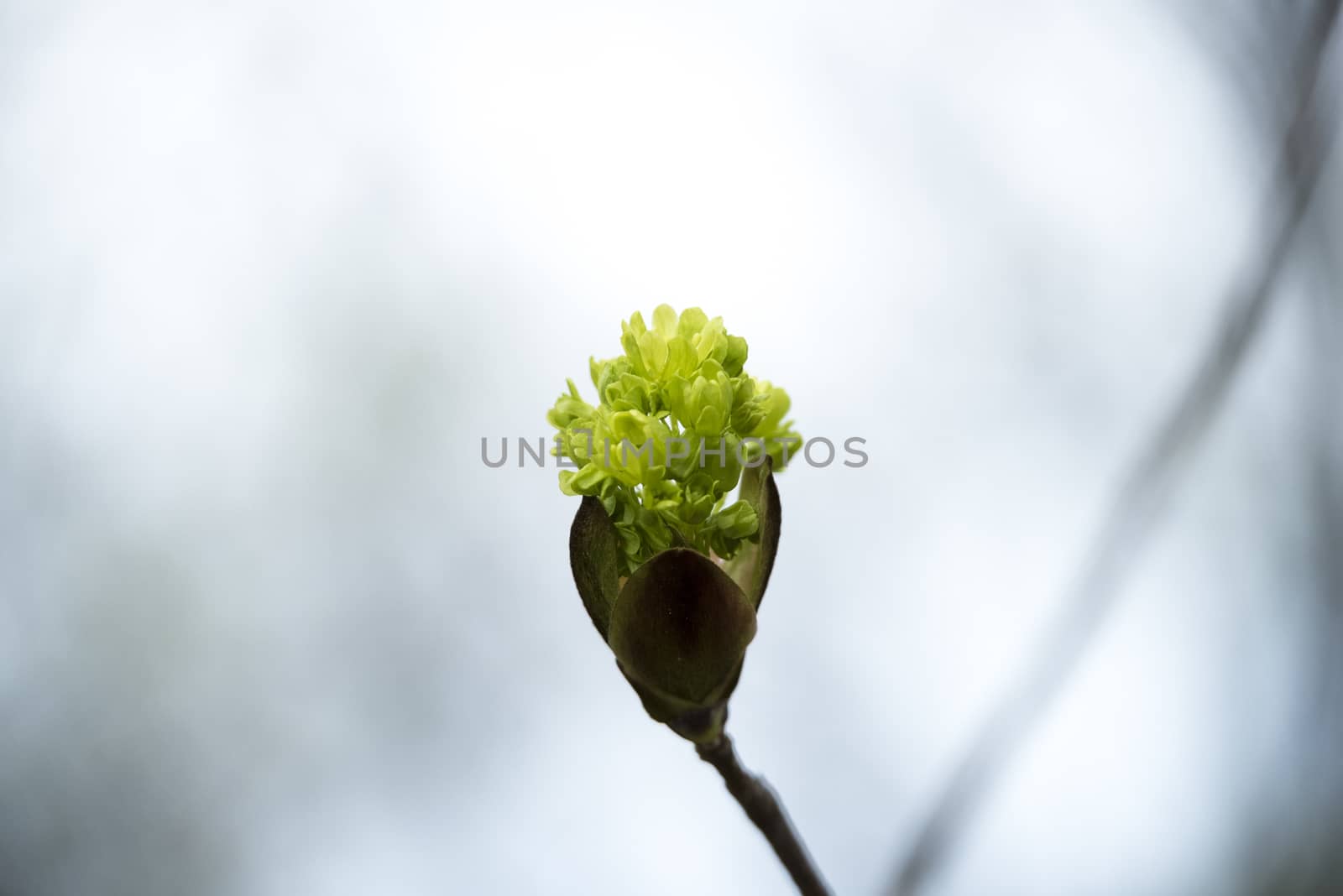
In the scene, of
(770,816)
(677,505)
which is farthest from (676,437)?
(770,816)

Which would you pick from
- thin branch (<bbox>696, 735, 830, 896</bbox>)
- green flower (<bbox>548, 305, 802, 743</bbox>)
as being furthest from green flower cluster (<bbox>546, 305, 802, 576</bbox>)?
thin branch (<bbox>696, 735, 830, 896</bbox>)

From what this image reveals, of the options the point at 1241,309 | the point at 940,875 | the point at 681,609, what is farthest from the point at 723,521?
the point at 1241,309

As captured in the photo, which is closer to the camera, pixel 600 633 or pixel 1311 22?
pixel 600 633

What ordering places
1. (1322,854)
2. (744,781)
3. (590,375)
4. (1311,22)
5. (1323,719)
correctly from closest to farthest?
(744,781)
(590,375)
(1311,22)
(1323,719)
(1322,854)

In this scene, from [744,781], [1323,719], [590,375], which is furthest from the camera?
[1323,719]

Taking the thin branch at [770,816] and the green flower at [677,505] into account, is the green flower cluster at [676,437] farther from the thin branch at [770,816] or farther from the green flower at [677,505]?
the thin branch at [770,816]

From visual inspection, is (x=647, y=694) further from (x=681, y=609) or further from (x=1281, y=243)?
(x=1281, y=243)

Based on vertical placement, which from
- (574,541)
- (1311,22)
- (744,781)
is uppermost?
(1311,22)

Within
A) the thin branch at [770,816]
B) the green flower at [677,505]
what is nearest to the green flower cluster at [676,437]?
the green flower at [677,505]
